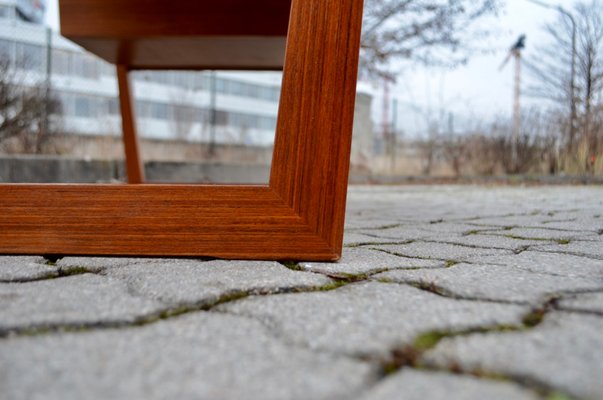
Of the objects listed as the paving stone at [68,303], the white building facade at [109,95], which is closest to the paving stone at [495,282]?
the paving stone at [68,303]

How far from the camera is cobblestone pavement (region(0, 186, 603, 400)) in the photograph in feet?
1.57

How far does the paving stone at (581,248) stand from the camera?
1223mm

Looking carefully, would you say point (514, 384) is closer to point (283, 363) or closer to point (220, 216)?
point (283, 363)

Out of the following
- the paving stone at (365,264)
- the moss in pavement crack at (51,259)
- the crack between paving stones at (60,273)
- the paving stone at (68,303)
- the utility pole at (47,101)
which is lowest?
the moss in pavement crack at (51,259)

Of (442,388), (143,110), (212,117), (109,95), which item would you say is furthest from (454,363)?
(143,110)

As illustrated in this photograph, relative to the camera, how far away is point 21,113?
5328mm

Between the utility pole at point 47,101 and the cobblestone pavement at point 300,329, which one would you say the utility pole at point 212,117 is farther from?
the cobblestone pavement at point 300,329

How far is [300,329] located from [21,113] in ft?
18.2

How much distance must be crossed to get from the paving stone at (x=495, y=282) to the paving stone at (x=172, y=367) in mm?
340

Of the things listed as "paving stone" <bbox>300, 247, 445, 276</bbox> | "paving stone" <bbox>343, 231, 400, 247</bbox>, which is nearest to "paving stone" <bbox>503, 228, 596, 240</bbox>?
"paving stone" <bbox>343, 231, 400, 247</bbox>

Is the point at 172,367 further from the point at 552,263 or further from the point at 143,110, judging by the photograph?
the point at 143,110

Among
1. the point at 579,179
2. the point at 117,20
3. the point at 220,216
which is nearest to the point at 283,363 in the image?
the point at 220,216

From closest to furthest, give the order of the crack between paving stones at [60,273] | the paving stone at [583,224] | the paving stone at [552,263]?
1. the crack between paving stones at [60,273]
2. the paving stone at [552,263]
3. the paving stone at [583,224]

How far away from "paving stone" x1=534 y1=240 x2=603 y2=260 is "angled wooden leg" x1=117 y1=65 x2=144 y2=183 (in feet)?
6.09
